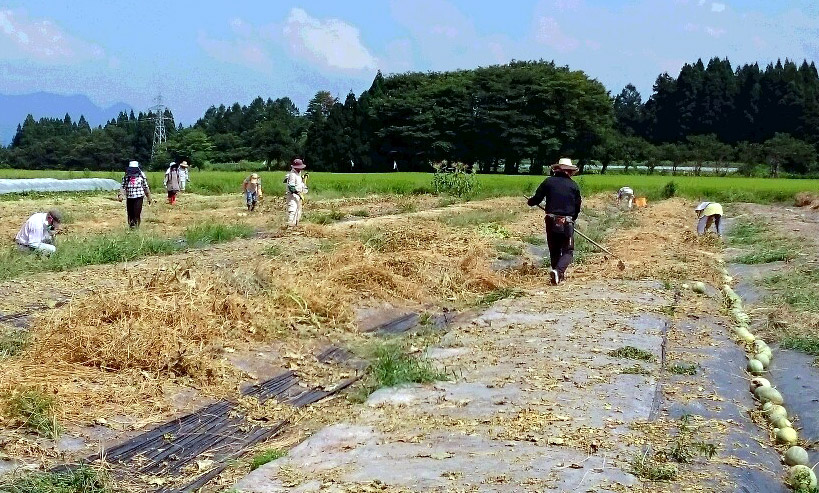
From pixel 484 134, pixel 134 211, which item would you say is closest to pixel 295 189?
pixel 134 211

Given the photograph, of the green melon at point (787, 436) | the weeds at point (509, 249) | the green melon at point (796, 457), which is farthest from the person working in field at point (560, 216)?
the green melon at point (796, 457)

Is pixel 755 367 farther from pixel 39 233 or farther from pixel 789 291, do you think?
pixel 39 233

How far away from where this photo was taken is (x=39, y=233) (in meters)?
11.3

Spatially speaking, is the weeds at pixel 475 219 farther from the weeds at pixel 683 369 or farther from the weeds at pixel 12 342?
the weeds at pixel 12 342

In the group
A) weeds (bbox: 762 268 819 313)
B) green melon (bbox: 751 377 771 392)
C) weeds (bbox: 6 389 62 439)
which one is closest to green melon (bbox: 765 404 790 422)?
green melon (bbox: 751 377 771 392)

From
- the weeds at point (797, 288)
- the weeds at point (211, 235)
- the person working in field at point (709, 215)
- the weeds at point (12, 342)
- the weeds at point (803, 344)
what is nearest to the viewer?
the weeds at point (12, 342)

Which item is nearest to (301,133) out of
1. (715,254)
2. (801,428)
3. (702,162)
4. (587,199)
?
(702,162)

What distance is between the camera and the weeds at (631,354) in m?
6.94

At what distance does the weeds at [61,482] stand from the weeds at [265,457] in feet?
2.56

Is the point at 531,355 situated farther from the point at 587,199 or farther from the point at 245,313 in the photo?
the point at 587,199

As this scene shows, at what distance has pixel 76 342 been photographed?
19.5 ft

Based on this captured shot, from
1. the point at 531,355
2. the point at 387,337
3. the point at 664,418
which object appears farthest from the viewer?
the point at 387,337

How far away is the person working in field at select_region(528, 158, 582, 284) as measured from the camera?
10906 mm

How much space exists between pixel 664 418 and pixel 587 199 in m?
26.5
